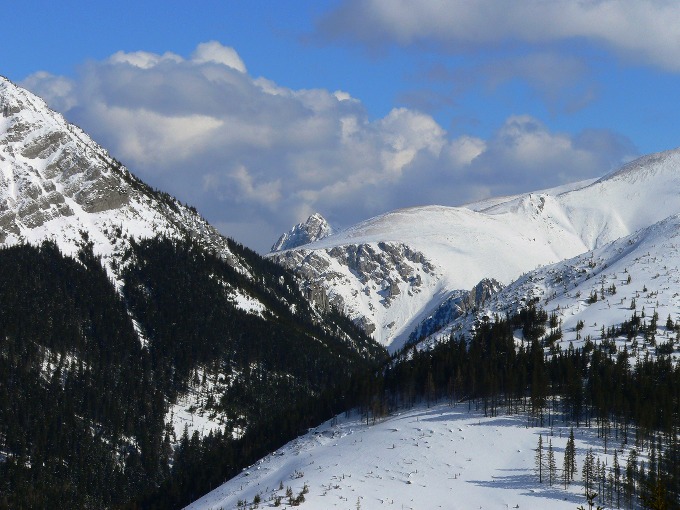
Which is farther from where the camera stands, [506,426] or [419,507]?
[506,426]

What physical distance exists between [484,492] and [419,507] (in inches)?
394

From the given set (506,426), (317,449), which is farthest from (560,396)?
(317,449)

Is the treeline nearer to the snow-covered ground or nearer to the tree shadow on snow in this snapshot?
the snow-covered ground

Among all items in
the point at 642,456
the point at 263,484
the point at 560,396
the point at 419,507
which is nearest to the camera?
the point at 419,507

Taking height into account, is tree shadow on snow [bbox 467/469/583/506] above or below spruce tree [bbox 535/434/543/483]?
below

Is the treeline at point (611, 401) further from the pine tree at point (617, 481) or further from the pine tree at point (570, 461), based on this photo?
the pine tree at point (570, 461)

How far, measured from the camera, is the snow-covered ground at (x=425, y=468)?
150000 millimetres

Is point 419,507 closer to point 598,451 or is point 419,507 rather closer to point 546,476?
point 546,476

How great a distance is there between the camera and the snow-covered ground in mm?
150000

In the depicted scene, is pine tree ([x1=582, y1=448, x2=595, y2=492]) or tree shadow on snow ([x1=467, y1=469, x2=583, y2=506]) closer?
tree shadow on snow ([x1=467, y1=469, x2=583, y2=506])

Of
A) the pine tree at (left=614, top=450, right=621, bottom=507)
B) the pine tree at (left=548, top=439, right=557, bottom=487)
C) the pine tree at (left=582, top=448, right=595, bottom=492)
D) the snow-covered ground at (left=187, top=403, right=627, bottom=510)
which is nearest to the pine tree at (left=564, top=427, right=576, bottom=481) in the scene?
the snow-covered ground at (left=187, top=403, right=627, bottom=510)

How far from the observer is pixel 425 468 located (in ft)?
540

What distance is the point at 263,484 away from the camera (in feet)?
575

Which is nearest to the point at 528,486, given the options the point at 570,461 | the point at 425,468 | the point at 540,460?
the point at 540,460
